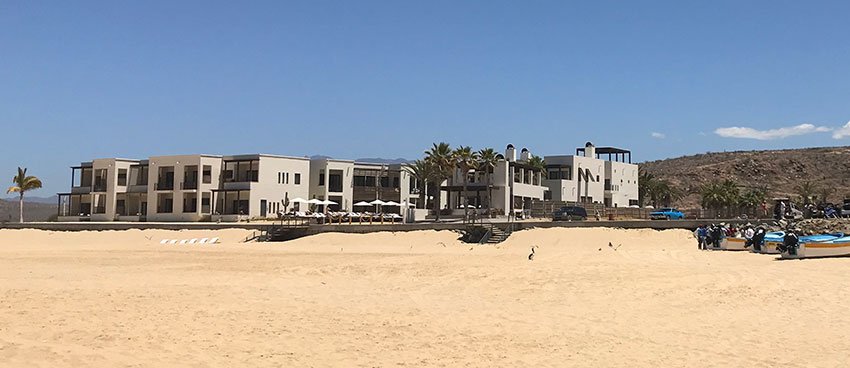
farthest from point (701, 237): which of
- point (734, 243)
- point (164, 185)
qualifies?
point (164, 185)

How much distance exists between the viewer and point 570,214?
55.6 meters

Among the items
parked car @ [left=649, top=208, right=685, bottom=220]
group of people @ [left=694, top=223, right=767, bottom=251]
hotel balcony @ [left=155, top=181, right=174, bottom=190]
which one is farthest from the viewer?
hotel balcony @ [left=155, top=181, right=174, bottom=190]

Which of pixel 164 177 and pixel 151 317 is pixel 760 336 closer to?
pixel 151 317

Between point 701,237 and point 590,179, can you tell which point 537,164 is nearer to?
point 590,179

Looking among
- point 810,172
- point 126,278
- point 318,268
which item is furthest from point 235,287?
point 810,172

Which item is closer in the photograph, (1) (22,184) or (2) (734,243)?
(2) (734,243)

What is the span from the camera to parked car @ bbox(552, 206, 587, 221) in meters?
55.0

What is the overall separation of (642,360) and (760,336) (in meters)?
3.43

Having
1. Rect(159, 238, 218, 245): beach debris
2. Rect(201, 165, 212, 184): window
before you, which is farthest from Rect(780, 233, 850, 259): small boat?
Rect(201, 165, 212, 184): window

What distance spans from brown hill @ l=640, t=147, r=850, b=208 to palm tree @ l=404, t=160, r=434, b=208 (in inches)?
2037

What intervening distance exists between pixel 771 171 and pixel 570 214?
8913cm

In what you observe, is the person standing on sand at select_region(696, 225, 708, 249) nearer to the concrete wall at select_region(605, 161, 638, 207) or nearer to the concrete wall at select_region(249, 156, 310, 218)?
the concrete wall at select_region(249, 156, 310, 218)

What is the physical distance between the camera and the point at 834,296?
19156mm

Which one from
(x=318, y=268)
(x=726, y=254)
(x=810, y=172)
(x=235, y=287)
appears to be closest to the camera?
(x=235, y=287)
